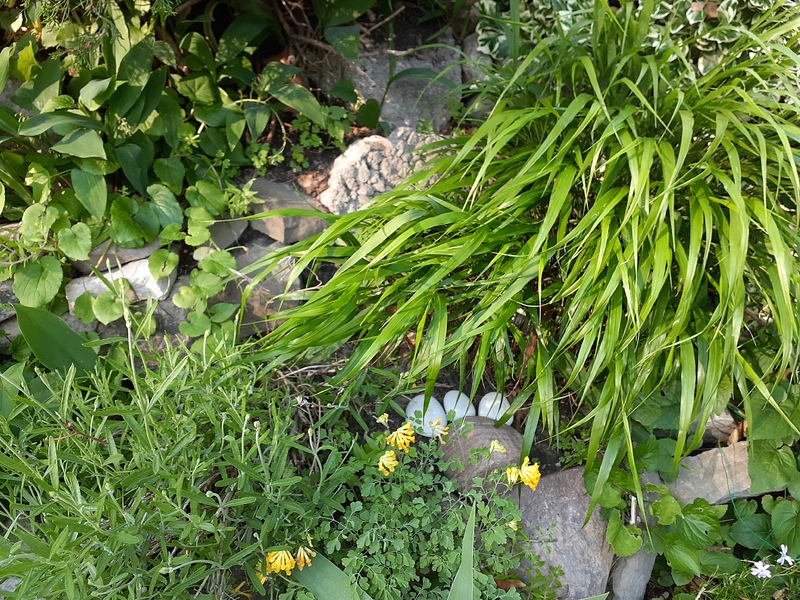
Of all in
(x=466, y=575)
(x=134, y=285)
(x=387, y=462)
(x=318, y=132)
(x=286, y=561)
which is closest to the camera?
(x=466, y=575)

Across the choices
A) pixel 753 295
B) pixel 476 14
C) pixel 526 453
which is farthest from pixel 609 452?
pixel 476 14

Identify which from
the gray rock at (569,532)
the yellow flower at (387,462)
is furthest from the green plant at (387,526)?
the gray rock at (569,532)

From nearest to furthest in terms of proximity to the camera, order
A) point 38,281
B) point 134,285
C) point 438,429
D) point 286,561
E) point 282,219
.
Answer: point 286,561 → point 438,429 → point 38,281 → point 134,285 → point 282,219

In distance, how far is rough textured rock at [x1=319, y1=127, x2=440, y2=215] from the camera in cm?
188

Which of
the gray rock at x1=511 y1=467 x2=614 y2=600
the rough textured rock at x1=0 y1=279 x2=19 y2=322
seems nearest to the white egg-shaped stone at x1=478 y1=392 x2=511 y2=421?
the gray rock at x1=511 y1=467 x2=614 y2=600

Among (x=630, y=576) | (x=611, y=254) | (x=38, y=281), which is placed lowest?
(x=630, y=576)

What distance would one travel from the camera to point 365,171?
1.90 m

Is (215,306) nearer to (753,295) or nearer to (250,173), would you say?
(250,173)

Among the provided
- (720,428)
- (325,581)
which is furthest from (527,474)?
(720,428)

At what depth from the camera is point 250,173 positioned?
1.92 meters

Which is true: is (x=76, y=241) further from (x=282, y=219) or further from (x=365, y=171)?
(x=365, y=171)

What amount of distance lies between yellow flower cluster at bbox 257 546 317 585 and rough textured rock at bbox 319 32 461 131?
1368mm

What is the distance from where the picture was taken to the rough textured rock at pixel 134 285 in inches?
66.6

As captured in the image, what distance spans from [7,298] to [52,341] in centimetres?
36
